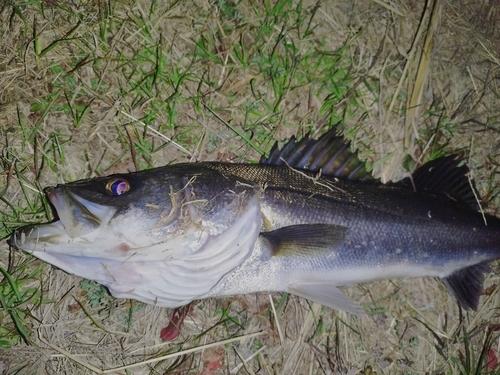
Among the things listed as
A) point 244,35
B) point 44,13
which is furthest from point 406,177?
point 44,13

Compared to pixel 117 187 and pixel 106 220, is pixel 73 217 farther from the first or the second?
pixel 117 187

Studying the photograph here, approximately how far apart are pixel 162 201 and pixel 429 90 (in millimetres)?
2716

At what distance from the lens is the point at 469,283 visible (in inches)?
134

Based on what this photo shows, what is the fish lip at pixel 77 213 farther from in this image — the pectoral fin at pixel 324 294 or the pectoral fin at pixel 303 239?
the pectoral fin at pixel 324 294

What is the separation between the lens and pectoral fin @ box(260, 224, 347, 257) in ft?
9.06

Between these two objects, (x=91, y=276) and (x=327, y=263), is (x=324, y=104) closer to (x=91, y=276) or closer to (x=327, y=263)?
(x=327, y=263)

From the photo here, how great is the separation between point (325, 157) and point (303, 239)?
0.70m

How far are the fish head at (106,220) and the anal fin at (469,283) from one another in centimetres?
234

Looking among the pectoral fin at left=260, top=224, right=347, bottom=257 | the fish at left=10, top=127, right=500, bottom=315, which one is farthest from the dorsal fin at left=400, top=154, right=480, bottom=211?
the pectoral fin at left=260, top=224, right=347, bottom=257

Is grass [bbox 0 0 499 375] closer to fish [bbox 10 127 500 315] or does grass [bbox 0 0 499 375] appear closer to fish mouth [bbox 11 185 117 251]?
fish [bbox 10 127 500 315]

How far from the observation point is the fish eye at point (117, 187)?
247cm

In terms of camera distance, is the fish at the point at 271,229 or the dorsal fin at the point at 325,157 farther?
the dorsal fin at the point at 325,157

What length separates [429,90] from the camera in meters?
3.83

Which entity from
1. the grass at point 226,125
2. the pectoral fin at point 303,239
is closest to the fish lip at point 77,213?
the grass at point 226,125
